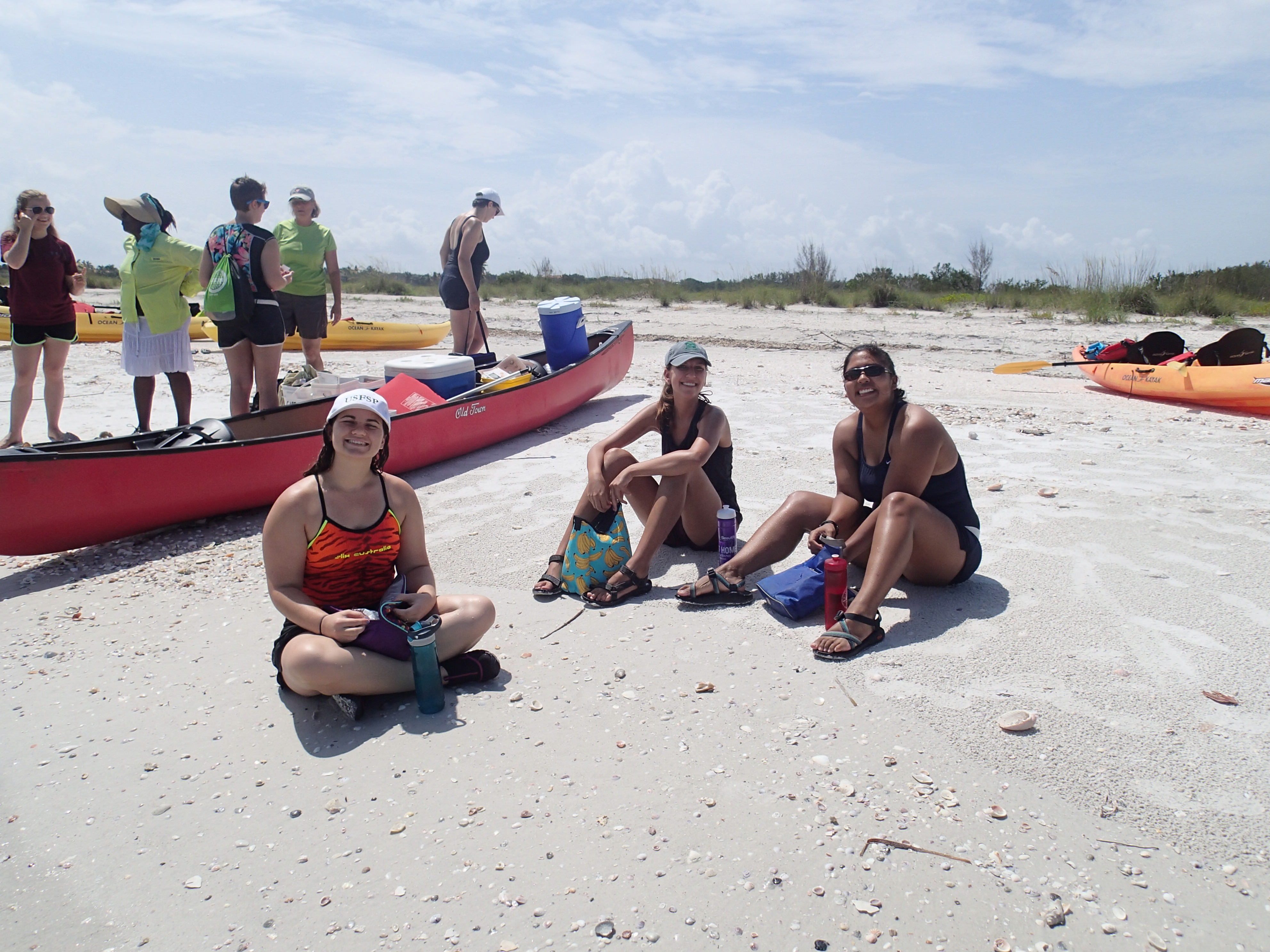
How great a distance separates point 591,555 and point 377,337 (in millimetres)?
10749

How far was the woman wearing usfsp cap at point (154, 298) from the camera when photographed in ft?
19.5

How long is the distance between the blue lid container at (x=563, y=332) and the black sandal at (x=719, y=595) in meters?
4.61

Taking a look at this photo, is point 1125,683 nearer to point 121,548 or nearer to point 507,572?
point 507,572

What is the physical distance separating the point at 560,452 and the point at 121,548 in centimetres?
308

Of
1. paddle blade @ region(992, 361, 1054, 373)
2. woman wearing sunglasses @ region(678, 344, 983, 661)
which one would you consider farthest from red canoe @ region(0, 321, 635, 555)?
paddle blade @ region(992, 361, 1054, 373)

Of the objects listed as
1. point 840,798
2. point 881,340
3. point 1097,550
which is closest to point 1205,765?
point 840,798

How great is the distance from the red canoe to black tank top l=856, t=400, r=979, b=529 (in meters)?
3.47

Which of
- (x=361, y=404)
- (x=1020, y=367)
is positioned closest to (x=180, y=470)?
(x=361, y=404)

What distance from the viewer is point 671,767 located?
2.67m

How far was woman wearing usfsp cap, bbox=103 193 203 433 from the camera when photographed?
5930mm

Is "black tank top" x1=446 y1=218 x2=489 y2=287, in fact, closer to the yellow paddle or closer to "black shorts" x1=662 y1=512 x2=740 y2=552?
"black shorts" x1=662 y1=512 x2=740 y2=552

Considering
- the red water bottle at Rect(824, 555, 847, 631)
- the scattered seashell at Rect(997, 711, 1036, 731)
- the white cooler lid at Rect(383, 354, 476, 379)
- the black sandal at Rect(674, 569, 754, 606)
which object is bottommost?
the scattered seashell at Rect(997, 711, 1036, 731)

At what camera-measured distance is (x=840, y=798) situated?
8.06 feet

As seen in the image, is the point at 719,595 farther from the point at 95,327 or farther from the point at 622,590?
the point at 95,327
